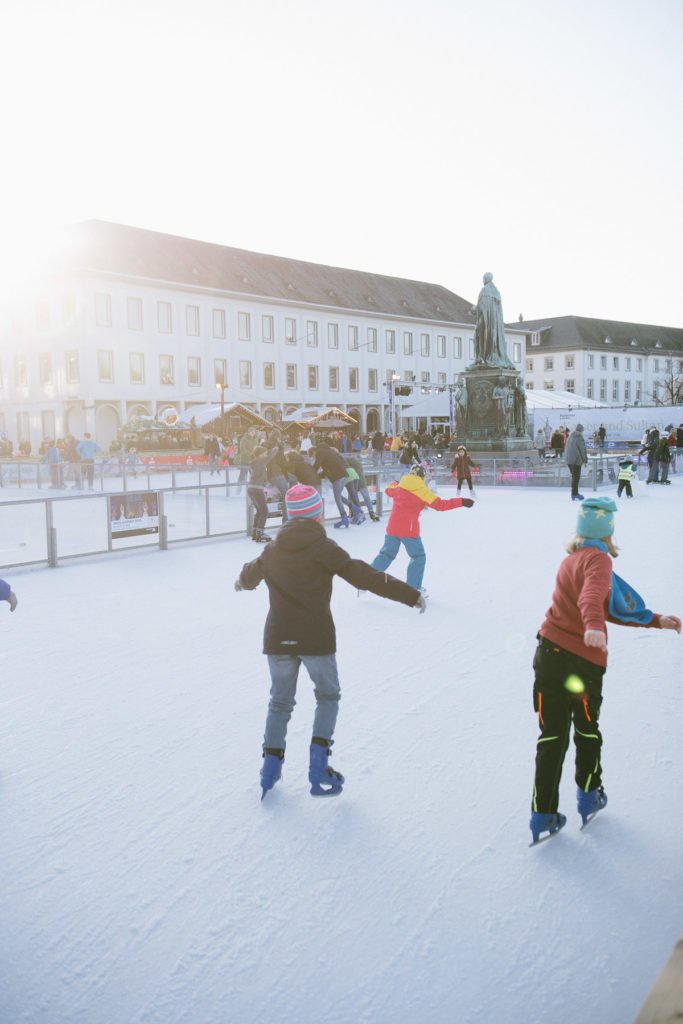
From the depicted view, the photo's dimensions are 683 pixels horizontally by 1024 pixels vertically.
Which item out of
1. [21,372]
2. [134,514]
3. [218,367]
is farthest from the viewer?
[218,367]

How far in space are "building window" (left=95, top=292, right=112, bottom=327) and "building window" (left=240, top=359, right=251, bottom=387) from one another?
9575mm

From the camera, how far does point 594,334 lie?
8588 cm

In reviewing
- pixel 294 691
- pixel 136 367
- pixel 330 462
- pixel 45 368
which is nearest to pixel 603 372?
pixel 136 367

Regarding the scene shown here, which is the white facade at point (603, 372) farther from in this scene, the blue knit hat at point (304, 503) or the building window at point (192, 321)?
the blue knit hat at point (304, 503)

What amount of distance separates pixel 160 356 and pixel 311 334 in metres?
13.0

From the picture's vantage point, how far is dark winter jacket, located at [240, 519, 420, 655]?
3.90m

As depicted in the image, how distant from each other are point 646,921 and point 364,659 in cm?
363

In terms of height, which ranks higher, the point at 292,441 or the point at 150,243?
the point at 150,243

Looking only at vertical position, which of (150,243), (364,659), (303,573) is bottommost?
(364,659)

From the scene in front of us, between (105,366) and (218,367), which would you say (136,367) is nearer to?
(105,366)

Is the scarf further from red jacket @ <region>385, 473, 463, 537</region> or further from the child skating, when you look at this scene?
red jacket @ <region>385, 473, 463, 537</region>

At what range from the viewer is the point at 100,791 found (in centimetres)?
407

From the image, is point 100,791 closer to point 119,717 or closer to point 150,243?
point 119,717

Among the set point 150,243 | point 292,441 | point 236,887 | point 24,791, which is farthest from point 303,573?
point 150,243
